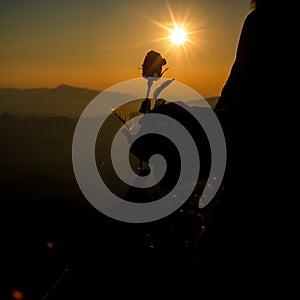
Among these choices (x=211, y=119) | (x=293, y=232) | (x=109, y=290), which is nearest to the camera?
(x=293, y=232)

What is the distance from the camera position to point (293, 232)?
4.48 meters

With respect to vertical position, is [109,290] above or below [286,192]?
below

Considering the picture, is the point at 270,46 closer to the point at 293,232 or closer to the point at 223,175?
the point at 223,175

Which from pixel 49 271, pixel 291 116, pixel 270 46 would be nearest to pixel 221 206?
pixel 291 116

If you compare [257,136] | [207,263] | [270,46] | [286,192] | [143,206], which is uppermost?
[270,46]

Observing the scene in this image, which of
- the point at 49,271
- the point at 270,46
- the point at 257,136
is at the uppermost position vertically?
the point at 270,46

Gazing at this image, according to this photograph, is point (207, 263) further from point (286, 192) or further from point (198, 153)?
point (198, 153)

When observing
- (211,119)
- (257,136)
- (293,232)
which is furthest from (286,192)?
(211,119)

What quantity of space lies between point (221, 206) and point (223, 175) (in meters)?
0.88

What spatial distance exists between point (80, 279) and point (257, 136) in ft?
10.9

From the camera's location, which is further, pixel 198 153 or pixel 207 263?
pixel 198 153

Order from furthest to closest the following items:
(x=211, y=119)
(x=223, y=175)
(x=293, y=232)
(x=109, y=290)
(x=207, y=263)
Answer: (x=211, y=119) < (x=223, y=175) < (x=109, y=290) < (x=207, y=263) < (x=293, y=232)

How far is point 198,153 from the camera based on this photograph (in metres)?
7.12

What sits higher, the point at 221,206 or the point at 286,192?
the point at 286,192
